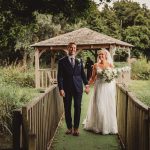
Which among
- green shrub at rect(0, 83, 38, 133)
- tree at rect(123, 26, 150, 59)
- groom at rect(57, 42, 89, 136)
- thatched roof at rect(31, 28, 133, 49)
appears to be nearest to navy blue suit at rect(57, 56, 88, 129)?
groom at rect(57, 42, 89, 136)

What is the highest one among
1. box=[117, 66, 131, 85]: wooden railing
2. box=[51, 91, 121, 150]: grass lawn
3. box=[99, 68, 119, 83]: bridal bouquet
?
box=[99, 68, 119, 83]: bridal bouquet

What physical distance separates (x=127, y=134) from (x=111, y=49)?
20.2 meters

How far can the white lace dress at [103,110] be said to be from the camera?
10148 millimetres

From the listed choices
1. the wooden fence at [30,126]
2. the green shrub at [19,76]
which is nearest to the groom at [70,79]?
the wooden fence at [30,126]

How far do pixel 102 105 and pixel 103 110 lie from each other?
0.12 meters

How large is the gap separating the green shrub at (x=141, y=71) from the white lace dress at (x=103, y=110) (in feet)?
87.8

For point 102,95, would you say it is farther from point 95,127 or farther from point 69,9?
point 69,9

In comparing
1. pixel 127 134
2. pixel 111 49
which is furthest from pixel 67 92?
pixel 111 49

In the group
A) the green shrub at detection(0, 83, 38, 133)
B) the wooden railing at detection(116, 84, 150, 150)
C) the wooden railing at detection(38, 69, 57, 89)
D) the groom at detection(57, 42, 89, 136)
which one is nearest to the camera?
the wooden railing at detection(116, 84, 150, 150)

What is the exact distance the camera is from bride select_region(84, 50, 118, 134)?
1016cm

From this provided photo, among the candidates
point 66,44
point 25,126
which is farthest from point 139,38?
point 25,126

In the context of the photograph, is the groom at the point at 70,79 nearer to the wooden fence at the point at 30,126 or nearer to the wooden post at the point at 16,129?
the wooden fence at the point at 30,126

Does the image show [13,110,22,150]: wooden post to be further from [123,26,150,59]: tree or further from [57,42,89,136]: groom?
[123,26,150,59]: tree

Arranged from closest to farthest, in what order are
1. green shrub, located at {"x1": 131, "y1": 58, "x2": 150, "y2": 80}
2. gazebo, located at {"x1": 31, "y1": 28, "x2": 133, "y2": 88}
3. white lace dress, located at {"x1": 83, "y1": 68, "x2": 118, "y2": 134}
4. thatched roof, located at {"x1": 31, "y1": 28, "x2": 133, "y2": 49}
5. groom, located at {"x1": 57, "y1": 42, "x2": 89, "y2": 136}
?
groom, located at {"x1": 57, "y1": 42, "x2": 89, "y2": 136} < white lace dress, located at {"x1": 83, "y1": 68, "x2": 118, "y2": 134} < gazebo, located at {"x1": 31, "y1": 28, "x2": 133, "y2": 88} < thatched roof, located at {"x1": 31, "y1": 28, "x2": 133, "y2": 49} < green shrub, located at {"x1": 131, "y1": 58, "x2": 150, "y2": 80}
